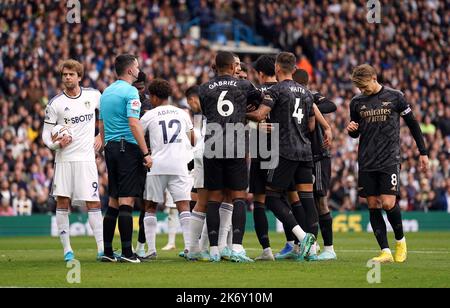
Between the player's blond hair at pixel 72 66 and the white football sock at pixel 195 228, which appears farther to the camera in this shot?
the white football sock at pixel 195 228

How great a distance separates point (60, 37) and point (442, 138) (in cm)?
1245

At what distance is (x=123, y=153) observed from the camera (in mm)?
13727

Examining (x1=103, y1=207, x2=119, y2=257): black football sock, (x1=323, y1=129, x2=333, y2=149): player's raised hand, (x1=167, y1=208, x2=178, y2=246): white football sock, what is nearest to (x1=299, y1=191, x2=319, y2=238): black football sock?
(x1=323, y1=129, x2=333, y2=149): player's raised hand

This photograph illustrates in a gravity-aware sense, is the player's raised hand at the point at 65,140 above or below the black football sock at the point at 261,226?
above

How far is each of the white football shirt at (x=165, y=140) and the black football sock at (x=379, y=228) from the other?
9.04 ft

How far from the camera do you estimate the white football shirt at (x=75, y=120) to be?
1384cm

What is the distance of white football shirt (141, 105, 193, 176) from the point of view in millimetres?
14664

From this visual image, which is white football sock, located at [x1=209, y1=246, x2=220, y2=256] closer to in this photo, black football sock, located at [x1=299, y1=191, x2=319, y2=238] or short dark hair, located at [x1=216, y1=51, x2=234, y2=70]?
black football sock, located at [x1=299, y1=191, x2=319, y2=238]

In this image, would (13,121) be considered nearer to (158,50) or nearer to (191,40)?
(158,50)

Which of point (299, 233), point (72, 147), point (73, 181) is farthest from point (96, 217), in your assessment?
point (299, 233)

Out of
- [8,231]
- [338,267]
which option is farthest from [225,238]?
[8,231]

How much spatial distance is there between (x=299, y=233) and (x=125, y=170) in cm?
243

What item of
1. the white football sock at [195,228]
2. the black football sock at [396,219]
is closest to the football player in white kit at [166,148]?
the white football sock at [195,228]

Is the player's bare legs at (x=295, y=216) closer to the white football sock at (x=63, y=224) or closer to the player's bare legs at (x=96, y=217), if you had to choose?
the player's bare legs at (x=96, y=217)
